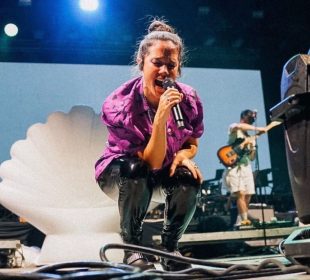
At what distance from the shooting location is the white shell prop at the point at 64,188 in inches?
76.7

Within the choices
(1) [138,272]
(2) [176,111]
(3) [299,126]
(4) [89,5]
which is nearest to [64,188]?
(2) [176,111]

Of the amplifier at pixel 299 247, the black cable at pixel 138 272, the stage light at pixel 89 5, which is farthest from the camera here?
the stage light at pixel 89 5

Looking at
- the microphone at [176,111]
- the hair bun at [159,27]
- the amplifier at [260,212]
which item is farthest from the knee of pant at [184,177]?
the amplifier at [260,212]

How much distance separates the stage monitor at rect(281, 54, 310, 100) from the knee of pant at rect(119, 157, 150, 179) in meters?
0.39

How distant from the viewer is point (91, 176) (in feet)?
7.32

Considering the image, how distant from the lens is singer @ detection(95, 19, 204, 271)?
1110 mm

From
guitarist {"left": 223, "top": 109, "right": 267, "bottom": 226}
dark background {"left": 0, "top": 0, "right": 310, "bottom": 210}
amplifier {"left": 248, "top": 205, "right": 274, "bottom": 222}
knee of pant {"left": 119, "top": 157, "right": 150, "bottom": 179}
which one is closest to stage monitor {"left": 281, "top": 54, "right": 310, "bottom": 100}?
knee of pant {"left": 119, "top": 157, "right": 150, "bottom": 179}

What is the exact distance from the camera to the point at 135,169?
1.11m

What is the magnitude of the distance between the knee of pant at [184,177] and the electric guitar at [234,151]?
3.35 m

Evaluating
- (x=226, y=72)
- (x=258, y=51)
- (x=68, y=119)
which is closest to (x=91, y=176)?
(x=68, y=119)

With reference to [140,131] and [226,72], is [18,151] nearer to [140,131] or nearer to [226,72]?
[140,131]

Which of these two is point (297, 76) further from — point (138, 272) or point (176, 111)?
point (138, 272)

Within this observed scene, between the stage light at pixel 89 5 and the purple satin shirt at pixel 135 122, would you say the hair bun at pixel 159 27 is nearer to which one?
the purple satin shirt at pixel 135 122

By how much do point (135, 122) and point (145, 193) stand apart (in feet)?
0.63
